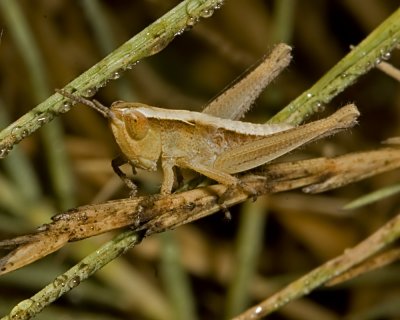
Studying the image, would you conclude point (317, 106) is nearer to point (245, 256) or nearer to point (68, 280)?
point (68, 280)

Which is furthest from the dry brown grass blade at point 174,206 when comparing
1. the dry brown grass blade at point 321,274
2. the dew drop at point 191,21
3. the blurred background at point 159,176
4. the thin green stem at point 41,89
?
the thin green stem at point 41,89

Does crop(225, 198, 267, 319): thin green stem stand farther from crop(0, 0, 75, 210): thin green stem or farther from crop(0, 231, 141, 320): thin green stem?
crop(0, 231, 141, 320): thin green stem

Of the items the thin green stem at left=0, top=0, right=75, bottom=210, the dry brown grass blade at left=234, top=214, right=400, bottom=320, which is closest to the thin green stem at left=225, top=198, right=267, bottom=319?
the thin green stem at left=0, top=0, right=75, bottom=210

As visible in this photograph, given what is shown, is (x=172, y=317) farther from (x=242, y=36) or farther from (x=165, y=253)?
(x=242, y=36)

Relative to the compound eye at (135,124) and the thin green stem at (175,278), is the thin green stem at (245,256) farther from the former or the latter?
the compound eye at (135,124)

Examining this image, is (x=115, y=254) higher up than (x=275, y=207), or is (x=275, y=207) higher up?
(x=275, y=207)

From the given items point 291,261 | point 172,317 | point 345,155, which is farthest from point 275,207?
point 345,155

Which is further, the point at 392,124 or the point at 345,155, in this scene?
the point at 392,124

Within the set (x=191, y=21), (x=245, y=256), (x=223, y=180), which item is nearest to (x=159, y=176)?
(x=245, y=256)
